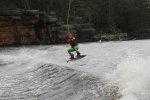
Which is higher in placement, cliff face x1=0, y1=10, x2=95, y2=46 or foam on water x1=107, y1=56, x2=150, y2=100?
foam on water x1=107, y1=56, x2=150, y2=100

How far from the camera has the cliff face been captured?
202 ft

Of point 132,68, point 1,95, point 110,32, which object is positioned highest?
point 132,68

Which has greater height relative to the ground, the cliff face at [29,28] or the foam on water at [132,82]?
the foam on water at [132,82]

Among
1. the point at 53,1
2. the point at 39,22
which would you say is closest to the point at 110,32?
the point at 53,1

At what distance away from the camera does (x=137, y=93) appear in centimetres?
1214

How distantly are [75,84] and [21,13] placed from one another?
4726 centimetres

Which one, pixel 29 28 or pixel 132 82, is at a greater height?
pixel 132 82

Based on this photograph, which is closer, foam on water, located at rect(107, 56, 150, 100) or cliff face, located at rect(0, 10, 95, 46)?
foam on water, located at rect(107, 56, 150, 100)

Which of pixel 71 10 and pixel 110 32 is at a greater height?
pixel 71 10

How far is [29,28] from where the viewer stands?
212 ft

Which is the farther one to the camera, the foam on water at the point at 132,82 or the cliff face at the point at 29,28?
the cliff face at the point at 29,28

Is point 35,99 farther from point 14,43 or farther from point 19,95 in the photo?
point 14,43

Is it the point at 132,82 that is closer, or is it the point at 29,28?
the point at 132,82

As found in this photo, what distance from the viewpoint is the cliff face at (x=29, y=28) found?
6153 centimetres
